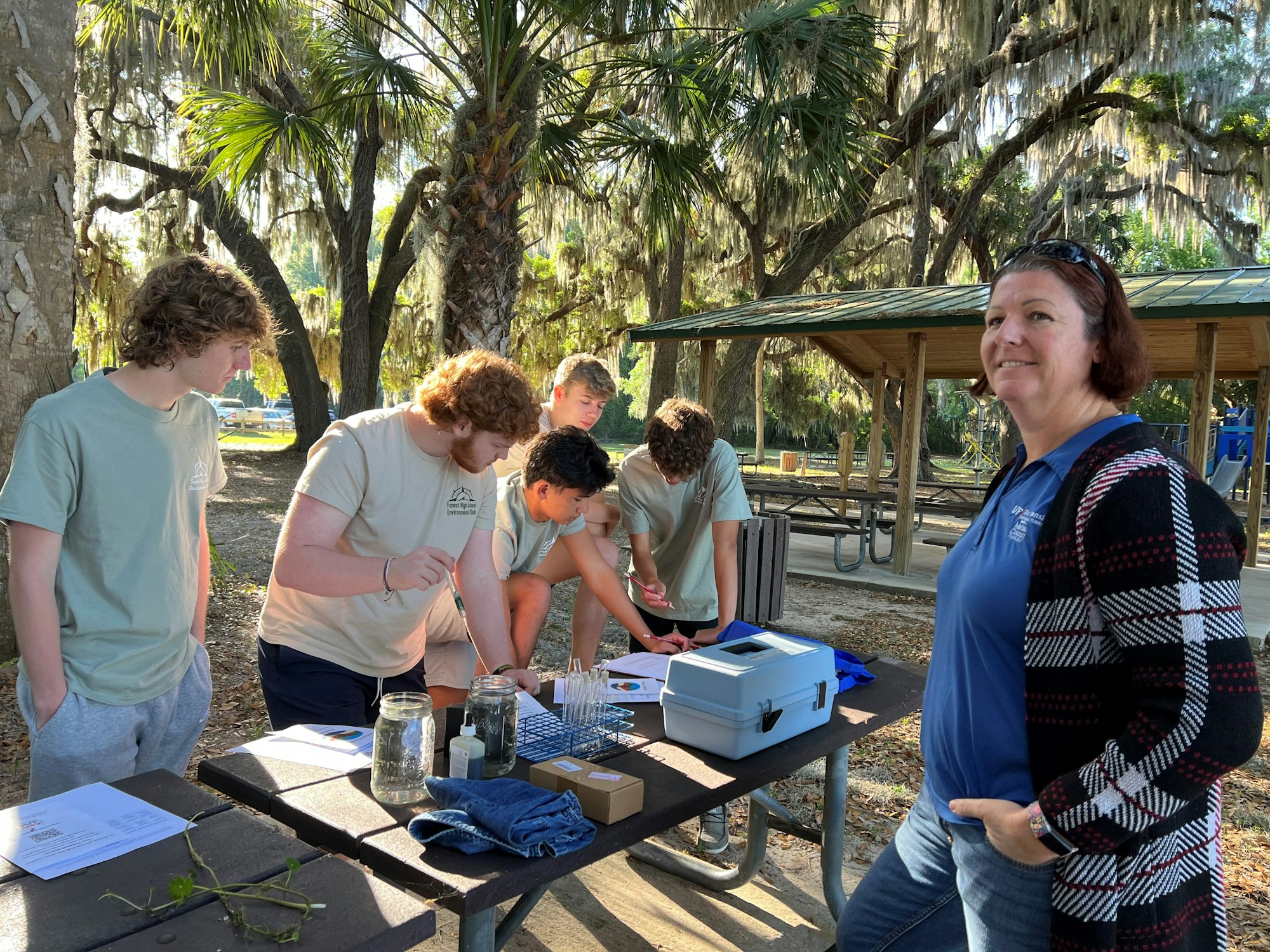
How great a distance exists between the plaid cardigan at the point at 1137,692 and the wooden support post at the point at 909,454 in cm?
801

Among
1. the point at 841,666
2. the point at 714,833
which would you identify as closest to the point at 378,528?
the point at 841,666

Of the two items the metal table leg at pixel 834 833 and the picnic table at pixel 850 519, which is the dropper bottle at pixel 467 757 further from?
the picnic table at pixel 850 519

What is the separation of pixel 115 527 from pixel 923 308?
8.01 metres

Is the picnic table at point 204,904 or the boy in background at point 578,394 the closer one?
the picnic table at point 204,904

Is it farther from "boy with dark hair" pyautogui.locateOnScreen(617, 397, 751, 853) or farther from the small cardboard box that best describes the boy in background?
the small cardboard box

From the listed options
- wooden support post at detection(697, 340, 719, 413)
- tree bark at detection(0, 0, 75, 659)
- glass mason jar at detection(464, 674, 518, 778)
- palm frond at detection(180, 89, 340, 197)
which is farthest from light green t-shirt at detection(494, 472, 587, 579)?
wooden support post at detection(697, 340, 719, 413)

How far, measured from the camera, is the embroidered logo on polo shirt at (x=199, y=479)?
7.73 ft

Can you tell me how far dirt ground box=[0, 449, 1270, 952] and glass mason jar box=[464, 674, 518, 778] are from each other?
186 centimetres

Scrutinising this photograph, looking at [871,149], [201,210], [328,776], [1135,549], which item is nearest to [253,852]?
[328,776]

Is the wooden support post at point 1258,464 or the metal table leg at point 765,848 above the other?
the wooden support post at point 1258,464

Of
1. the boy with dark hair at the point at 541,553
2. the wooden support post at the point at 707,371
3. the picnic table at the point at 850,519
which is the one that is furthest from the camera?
the wooden support post at the point at 707,371

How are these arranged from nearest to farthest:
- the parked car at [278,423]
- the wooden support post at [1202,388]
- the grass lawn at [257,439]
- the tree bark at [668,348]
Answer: the wooden support post at [1202,388] < the tree bark at [668,348] < the grass lawn at [257,439] < the parked car at [278,423]

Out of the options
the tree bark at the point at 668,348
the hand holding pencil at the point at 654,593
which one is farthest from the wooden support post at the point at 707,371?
the hand holding pencil at the point at 654,593

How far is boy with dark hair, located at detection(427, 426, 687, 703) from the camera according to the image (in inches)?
119
